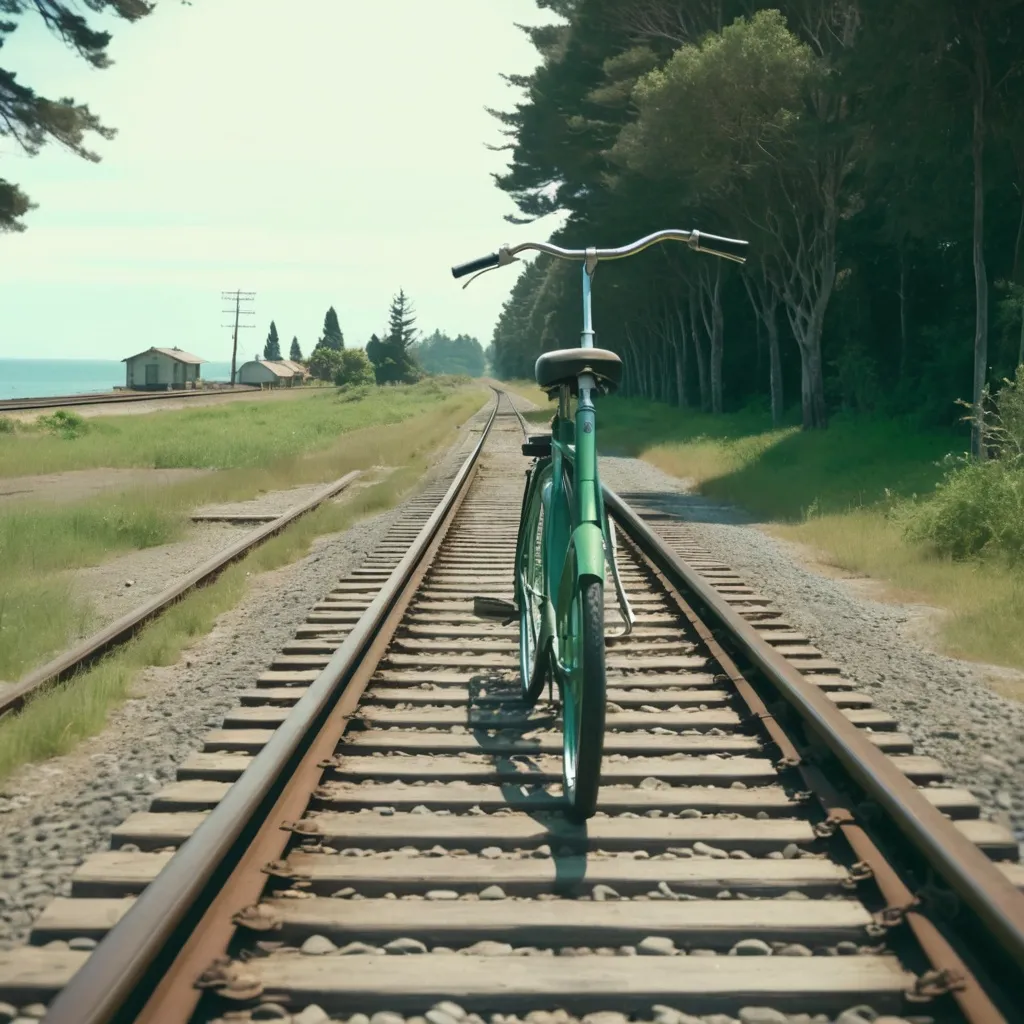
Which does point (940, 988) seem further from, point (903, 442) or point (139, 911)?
point (903, 442)

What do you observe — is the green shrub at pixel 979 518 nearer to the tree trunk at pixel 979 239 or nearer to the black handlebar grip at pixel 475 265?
the tree trunk at pixel 979 239

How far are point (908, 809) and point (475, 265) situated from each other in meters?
2.72

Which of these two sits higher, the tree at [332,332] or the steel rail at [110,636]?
the tree at [332,332]

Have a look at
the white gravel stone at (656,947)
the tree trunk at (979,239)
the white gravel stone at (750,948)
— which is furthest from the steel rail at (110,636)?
the tree trunk at (979,239)

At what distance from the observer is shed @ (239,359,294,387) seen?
5507 inches

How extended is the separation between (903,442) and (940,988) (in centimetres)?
2074

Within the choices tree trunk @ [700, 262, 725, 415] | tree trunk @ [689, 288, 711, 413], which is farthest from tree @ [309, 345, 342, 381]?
tree trunk @ [700, 262, 725, 415]

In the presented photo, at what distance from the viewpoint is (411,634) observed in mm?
7102

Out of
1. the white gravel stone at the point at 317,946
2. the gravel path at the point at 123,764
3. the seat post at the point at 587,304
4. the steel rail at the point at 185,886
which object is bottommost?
the gravel path at the point at 123,764

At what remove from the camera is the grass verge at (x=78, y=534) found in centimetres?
789

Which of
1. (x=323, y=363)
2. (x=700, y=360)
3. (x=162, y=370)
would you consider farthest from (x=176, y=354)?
(x=700, y=360)

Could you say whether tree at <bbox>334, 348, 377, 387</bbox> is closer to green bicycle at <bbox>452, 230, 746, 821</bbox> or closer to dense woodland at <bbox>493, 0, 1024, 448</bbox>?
dense woodland at <bbox>493, 0, 1024, 448</bbox>

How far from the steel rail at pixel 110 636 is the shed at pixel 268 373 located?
423 ft

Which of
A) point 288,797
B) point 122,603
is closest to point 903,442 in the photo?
point 122,603
